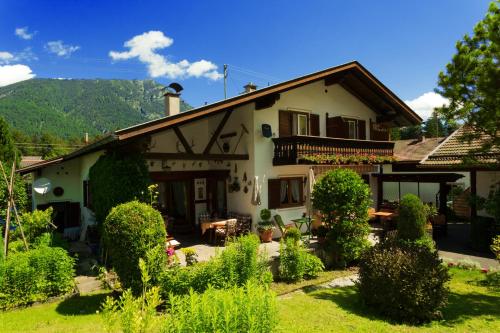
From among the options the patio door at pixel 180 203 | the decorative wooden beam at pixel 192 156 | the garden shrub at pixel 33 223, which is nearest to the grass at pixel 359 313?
the decorative wooden beam at pixel 192 156

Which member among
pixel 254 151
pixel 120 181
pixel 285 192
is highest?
pixel 254 151

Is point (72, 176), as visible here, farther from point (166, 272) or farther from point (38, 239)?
point (166, 272)

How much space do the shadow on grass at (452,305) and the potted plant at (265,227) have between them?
4.02 meters

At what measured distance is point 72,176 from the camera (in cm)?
1692

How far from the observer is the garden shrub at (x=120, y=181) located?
1040cm

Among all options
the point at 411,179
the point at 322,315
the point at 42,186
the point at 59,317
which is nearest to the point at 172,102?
the point at 42,186

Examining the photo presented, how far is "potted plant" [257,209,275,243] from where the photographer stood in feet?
42.0

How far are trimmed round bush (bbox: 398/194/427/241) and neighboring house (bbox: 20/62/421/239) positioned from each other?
385 cm

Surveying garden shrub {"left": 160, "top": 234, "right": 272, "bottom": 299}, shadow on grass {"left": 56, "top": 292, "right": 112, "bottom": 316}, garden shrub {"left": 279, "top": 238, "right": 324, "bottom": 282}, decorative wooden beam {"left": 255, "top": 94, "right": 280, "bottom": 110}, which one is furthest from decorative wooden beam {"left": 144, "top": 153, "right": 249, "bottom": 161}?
garden shrub {"left": 160, "top": 234, "right": 272, "bottom": 299}

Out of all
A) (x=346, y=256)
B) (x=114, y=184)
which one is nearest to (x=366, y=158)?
(x=346, y=256)

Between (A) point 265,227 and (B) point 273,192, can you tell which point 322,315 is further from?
(B) point 273,192

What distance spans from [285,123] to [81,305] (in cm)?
1050

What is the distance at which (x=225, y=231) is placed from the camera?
39.8ft

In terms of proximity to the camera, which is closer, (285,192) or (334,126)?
(285,192)
